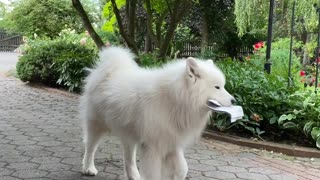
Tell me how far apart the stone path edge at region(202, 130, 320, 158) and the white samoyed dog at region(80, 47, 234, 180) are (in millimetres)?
2363

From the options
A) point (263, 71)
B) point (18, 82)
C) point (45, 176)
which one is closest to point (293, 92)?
point (263, 71)

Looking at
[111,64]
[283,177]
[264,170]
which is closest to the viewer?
[111,64]

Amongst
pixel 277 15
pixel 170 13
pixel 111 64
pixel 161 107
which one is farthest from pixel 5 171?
pixel 277 15

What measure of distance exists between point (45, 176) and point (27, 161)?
1.97ft

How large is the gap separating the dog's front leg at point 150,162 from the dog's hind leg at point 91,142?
87 cm

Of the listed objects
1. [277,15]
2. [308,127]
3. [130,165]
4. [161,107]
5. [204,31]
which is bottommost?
[130,165]

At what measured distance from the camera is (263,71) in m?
7.12

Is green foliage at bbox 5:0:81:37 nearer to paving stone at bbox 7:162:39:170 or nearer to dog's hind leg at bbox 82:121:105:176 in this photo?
paving stone at bbox 7:162:39:170

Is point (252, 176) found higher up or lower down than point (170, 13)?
lower down

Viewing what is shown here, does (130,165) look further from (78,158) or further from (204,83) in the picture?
(204,83)

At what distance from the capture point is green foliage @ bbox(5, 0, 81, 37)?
24.4 meters

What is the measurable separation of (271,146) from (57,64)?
7213 millimetres

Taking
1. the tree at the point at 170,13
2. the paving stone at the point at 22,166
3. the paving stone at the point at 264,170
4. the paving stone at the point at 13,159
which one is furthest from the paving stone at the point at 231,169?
the tree at the point at 170,13

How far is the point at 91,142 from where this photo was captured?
4.27m
